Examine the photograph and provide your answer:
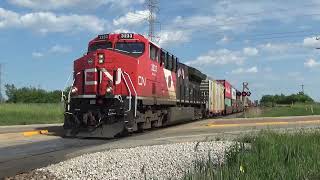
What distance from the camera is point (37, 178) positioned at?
36.1 feet

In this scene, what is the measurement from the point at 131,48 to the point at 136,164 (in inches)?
519

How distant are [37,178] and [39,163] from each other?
3157mm

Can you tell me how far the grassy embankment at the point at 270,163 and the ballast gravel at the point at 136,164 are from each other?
0.77m

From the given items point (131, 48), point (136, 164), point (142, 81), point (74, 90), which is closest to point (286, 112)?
point (131, 48)

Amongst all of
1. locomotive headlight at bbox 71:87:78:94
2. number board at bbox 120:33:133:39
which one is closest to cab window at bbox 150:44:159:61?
number board at bbox 120:33:133:39

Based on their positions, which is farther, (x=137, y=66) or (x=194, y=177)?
(x=137, y=66)

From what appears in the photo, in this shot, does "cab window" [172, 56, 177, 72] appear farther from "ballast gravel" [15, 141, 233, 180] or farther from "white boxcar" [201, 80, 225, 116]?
"ballast gravel" [15, 141, 233, 180]

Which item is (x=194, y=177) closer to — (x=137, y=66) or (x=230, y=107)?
(x=137, y=66)

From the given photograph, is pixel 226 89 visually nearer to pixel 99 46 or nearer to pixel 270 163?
pixel 99 46

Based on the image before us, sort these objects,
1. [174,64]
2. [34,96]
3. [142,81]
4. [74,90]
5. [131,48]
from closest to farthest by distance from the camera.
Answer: [74,90] < [142,81] < [131,48] < [174,64] < [34,96]

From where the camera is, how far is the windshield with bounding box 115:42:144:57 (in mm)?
24125

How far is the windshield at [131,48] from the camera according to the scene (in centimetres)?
2412

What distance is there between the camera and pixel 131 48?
2433cm

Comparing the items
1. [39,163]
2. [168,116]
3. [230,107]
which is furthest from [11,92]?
[39,163]
